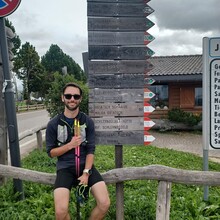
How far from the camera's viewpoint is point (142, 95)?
3312mm

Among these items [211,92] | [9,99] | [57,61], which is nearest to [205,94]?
[211,92]

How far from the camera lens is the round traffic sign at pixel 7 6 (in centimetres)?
355

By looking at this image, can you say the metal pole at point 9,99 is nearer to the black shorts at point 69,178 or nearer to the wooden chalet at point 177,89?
the black shorts at point 69,178

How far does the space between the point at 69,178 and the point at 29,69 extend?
4945cm

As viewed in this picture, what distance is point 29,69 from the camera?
5000 cm

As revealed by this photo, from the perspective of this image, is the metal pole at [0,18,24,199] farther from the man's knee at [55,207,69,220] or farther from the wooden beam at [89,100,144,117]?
the man's knee at [55,207,69,220]

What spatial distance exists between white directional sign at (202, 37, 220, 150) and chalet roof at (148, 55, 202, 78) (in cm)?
1177

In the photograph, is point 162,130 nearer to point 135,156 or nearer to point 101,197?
point 135,156

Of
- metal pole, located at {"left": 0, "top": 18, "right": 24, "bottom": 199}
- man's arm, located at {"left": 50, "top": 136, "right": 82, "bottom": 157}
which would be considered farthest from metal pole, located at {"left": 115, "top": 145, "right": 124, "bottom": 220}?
metal pole, located at {"left": 0, "top": 18, "right": 24, "bottom": 199}

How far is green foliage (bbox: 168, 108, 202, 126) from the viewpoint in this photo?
49.3ft

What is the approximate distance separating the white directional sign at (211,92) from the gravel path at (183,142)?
18.9 feet

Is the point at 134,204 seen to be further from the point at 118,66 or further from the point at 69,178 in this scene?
the point at 118,66

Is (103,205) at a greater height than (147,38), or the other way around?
(147,38)

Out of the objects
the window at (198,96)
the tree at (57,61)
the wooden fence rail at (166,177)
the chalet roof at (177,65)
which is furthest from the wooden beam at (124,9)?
the tree at (57,61)
